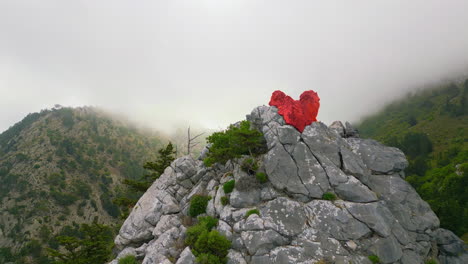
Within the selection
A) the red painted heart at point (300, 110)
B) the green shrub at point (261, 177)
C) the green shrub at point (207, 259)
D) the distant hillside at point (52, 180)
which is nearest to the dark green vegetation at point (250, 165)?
the green shrub at point (261, 177)

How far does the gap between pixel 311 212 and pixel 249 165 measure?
23.9ft

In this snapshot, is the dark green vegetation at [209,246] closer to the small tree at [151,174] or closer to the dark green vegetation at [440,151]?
the small tree at [151,174]

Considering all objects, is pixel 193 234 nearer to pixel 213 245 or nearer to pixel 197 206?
pixel 213 245

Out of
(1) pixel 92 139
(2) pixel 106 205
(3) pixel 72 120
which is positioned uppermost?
(3) pixel 72 120

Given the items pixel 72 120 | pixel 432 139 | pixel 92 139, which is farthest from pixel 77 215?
pixel 432 139

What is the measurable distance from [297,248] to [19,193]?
16187 cm

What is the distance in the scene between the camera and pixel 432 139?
437 feet

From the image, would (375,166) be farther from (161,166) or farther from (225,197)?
(161,166)

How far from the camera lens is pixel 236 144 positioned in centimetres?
2447

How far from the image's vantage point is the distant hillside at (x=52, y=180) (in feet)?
367

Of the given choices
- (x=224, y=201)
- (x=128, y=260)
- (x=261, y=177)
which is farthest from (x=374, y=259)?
(x=128, y=260)

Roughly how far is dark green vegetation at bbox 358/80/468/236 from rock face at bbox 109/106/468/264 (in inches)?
574

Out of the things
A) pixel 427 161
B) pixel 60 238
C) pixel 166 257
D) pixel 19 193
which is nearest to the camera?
pixel 166 257

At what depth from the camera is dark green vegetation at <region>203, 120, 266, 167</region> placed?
23.4 meters
